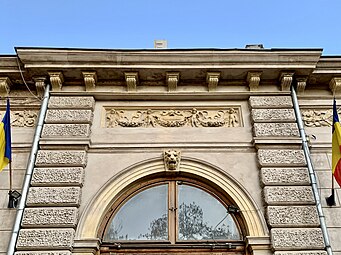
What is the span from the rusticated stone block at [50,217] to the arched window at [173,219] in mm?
676

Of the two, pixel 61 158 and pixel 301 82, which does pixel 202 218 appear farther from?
pixel 301 82

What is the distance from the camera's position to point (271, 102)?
9.03 meters

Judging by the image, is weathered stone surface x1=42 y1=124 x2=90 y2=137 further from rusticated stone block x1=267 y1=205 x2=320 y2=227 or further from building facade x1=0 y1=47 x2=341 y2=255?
rusticated stone block x1=267 y1=205 x2=320 y2=227

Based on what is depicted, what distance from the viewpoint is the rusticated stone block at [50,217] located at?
7.32 metres

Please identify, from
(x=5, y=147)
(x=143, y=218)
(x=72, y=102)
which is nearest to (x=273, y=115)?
(x=143, y=218)

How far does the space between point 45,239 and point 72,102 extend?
303 centimetres

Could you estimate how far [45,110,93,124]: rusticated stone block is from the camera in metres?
8.66

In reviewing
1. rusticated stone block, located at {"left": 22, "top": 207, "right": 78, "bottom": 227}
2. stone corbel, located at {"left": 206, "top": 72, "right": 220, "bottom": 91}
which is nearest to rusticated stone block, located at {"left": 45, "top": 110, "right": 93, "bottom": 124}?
rusticated stone block, located at {"left": 22, "top": 207, "right": 78, "bottom": 227}

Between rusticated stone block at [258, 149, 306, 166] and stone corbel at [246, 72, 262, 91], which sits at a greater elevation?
stone corbel at [246, 72, 262, 91]

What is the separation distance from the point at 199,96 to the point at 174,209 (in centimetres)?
260

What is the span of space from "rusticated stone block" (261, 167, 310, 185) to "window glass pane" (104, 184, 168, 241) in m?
1.93

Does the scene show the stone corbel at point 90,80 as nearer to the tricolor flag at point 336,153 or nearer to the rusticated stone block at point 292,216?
the rusticated stone block at point 292,216

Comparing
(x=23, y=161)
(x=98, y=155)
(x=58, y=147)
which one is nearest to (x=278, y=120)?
(x=98, y=155)

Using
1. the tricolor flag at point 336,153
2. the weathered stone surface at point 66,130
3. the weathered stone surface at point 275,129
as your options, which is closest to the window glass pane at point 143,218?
the weathered stone surface at point 66,130
